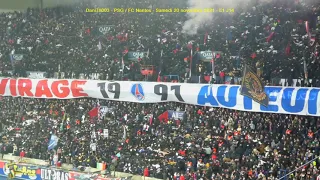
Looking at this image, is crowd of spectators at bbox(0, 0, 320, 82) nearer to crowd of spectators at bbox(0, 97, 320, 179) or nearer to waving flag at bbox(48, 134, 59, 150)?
crowd of spectators at bbox(0, 97, 320, 179)

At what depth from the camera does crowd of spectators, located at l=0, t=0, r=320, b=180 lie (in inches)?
743

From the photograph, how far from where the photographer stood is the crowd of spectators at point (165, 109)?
743 inches

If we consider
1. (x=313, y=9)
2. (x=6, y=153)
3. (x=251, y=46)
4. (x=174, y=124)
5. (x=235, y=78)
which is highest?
(x=313, y=9)

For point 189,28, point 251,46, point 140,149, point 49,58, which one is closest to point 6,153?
point 49,58

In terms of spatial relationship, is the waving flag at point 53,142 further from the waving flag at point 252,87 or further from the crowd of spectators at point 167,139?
the waving flag at point 252,87

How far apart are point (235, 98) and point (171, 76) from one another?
Result: 444cm

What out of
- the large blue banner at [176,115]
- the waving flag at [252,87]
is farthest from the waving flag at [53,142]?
the waving flag at [252,87]

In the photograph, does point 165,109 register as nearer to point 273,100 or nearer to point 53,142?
point 273,100

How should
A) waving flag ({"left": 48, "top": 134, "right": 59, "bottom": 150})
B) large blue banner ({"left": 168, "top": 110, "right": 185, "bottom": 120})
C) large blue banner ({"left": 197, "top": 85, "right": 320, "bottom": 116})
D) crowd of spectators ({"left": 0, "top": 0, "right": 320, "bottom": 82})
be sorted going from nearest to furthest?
large blue banner ({"left": 197, "top": 85, "right": 320, "bottom": 116})
crowd of spectators ({"left": 0, "top": 0, "right": 320, "bottom": 82})
large blue banner ({"left": 168, "top": 110, "right": 185, "bottom": 120})
waving flag ({"left": 48, "top": 134, "right": 59, "bottom": 150})

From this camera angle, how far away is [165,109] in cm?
2338

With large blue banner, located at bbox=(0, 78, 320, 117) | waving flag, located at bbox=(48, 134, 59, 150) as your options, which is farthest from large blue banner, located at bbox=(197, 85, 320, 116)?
waving flag, located at bbox=(48, 134, 59, 150)

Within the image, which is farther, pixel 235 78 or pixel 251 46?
pixel 251 46

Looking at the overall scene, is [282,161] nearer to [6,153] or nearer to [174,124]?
[174,124]

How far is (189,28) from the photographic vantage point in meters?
27.1
